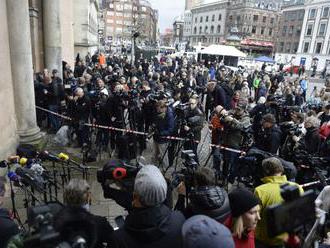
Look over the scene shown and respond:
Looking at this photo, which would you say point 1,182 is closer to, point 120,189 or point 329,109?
point 120,189

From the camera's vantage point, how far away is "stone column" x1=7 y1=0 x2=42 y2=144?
649 cm

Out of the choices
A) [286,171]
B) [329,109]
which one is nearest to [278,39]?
[329,109]

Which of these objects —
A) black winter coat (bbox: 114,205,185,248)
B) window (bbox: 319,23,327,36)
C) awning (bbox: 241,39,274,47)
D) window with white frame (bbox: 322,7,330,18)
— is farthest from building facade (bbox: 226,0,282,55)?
black winter coat (bbox: 114,205,185,248)

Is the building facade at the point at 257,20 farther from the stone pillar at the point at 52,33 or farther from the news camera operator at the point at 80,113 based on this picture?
the news camera operator at the point at 80,113

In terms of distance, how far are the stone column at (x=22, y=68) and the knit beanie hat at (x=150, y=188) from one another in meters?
5.57

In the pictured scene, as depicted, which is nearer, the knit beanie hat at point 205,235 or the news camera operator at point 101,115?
the knit beanie hat at point 205,235

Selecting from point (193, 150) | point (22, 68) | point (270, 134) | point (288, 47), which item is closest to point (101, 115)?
point (22, 68)

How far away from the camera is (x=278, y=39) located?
7906 cm

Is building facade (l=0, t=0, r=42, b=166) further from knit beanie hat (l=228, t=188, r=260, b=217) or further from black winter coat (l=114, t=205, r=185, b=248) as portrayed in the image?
knit beanie hat (l=228, t=188, r=260, b=217)

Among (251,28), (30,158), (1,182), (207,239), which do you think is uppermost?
(251,28)

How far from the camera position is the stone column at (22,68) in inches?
256

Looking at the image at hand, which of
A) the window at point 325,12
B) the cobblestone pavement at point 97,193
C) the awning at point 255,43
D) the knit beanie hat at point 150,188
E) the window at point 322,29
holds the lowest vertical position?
the cobblestone pavement at point 97,193

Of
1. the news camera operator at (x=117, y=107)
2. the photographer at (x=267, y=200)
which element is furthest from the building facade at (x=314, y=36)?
the photographer at (x=267, y=200)

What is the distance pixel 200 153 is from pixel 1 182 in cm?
629
